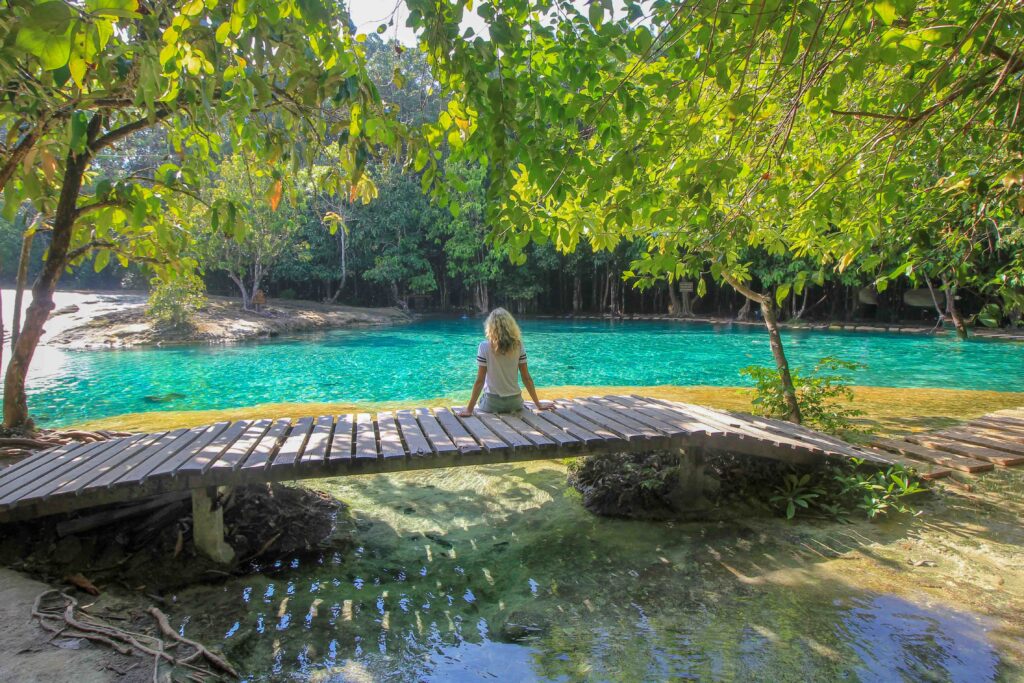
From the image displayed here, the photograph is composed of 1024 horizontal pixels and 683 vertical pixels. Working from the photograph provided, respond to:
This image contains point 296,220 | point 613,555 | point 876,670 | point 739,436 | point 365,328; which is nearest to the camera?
point 876,670

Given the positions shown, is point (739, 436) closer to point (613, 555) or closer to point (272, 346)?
point (613, 555)

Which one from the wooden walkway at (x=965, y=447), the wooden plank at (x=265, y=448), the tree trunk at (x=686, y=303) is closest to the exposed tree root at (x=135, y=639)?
the wooden plank at (x=265, y=448)

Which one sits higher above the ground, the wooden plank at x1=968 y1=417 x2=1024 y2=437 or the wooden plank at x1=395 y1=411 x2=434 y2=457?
the wooden plank at x1=395 y1=411 x2=434 y2=457

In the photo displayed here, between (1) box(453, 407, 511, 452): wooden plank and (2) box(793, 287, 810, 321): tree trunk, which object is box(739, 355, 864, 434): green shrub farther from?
(2) box(793, 287, 810, 321): tree trunk

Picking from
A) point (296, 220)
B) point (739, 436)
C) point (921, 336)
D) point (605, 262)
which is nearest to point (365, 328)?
point (296, 220)

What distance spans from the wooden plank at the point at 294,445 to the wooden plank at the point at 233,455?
7.6 inches

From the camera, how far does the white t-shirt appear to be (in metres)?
4.72

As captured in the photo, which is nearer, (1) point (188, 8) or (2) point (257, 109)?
(1) point (188, 8)

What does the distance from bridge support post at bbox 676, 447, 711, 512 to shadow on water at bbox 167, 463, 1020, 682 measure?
23cm

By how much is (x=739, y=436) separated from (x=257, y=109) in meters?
3.60

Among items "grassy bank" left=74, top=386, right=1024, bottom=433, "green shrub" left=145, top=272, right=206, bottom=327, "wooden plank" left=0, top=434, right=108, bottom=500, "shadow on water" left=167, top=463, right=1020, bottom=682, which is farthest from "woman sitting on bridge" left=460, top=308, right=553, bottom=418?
"green shrub" left=145, top=272, right=206, bottom=327

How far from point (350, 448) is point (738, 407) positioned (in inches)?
255

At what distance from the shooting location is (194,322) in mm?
19859

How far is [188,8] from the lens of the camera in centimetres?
201
